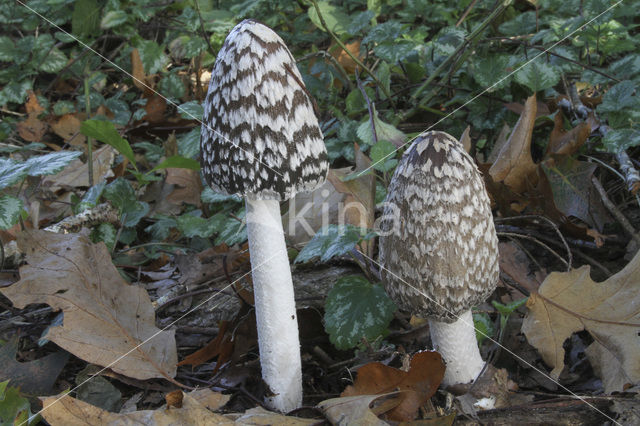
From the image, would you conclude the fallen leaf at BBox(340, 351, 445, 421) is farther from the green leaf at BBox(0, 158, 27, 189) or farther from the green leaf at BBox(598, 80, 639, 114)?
the green leaf at BBox(598, 80, 639, 114)

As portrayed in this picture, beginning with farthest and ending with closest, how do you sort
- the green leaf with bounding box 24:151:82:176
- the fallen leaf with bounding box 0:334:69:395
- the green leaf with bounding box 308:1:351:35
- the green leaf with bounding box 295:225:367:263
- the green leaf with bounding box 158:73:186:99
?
the green leaf with bounding box 158:73:186:99, the green leaf with bounding box 308:1:351:35, the green leaf with bounding box 24:151:82:176, the fallen leaf with bounding box 0:334:69:395, the green leaf with bounding box 295:225:367:263

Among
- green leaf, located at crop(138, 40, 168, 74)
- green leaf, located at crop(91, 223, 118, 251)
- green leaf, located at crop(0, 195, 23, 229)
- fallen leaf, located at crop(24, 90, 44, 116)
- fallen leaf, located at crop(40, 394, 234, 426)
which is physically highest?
green leaf, located at crop(138, 40, 168, 74)

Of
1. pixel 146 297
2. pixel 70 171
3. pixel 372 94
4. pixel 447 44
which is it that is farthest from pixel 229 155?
pixel 70 171

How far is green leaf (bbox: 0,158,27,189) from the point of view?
2.75 meters

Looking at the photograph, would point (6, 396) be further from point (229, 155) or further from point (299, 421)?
point (229, 155)

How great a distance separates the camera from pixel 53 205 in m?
4.75

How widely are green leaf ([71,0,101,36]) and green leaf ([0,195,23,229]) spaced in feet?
14.4

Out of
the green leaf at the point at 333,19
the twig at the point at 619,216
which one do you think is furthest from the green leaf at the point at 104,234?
the twig at the point at 619,216

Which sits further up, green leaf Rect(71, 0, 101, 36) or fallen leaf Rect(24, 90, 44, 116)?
green leaf Rect(71, 0, 101, 36)

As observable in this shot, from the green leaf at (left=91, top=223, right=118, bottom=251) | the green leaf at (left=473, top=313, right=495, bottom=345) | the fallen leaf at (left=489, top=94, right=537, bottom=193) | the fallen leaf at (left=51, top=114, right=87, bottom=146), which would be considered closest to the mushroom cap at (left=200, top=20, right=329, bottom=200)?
the green leaf at (left=473, top=313, right=495, bottom=345)

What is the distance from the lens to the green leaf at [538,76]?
3803 mm

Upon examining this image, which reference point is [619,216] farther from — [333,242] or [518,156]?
[333,242]

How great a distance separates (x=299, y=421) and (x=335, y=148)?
2.46 meters

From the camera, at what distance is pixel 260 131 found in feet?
7.37
